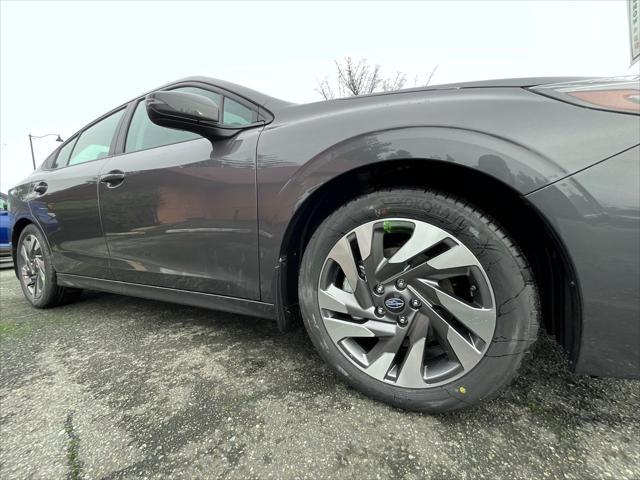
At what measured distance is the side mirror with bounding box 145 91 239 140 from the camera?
57.2 inches

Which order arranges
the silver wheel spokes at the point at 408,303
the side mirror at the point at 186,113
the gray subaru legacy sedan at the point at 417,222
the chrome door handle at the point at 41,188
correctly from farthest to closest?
the chrome door handle at the point at 41,188 → the side mirror at the point at 186,113 → the silver wheel spokes at the point at 408,303 → the gray subaru legacy sedan at the point at 417,222

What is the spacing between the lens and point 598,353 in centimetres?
100

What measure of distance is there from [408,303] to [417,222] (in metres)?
0.29

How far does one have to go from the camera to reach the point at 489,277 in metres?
1.09

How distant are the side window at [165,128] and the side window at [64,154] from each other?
3.22ft

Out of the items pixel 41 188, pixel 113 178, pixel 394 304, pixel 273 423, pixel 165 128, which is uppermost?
pixel 165 128

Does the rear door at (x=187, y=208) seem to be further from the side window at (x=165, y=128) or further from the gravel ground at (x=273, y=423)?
the gravel ground at (x=273, y=423)

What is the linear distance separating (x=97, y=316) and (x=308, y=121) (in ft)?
7.28

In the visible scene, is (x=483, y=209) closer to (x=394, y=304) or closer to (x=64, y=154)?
(x=394, y=304)

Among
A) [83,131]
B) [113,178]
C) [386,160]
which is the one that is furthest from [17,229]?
[386,160]

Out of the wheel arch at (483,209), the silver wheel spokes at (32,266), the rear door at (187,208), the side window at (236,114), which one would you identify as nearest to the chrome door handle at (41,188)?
the silver wheel spokes at (32,266)

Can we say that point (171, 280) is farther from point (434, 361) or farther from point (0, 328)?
point (0, 328)

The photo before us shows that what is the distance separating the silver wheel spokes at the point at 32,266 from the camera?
2717mm

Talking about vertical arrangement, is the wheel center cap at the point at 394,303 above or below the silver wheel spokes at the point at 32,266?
above
